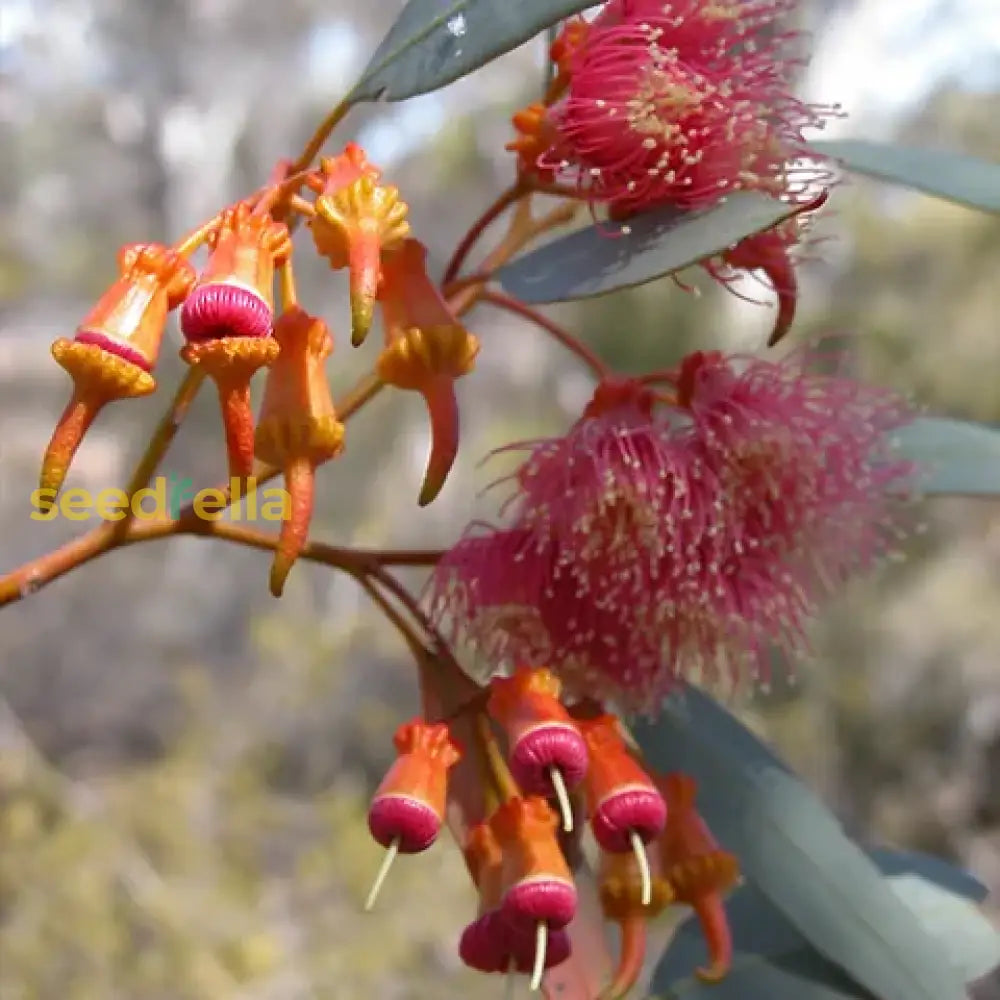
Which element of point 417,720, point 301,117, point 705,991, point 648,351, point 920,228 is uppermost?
point 301,117

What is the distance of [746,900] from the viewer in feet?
2.46

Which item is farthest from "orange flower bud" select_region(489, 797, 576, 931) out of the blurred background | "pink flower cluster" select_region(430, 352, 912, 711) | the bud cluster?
the blurred background

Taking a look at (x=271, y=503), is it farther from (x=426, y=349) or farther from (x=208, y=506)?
(x=426, y=349)

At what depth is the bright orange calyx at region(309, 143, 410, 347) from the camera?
1.48 feet

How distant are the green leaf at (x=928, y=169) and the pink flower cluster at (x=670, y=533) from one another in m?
0.13

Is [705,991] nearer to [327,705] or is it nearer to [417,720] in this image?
[417,720]

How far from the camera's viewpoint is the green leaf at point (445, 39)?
0.47m

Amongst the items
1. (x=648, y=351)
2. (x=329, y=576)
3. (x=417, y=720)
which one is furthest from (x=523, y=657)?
(x=329, y=576)

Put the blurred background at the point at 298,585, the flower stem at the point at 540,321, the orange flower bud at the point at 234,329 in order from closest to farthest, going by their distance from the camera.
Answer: the orange flower bud at the point at 234,329 < the flower stem at the point at 540,321 < the blurred background at the point at 298,585

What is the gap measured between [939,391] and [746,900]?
3.12m

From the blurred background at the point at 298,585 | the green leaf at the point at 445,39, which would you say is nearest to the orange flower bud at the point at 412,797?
the green leaf at the point at 445,39

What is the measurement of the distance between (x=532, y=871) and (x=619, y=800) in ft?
0.18

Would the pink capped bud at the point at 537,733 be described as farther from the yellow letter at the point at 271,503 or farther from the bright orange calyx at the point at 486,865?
the yellow letter at the point at 271,503

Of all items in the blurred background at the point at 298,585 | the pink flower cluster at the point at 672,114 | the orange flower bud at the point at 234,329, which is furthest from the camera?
the blurred background at the point at 298,585
